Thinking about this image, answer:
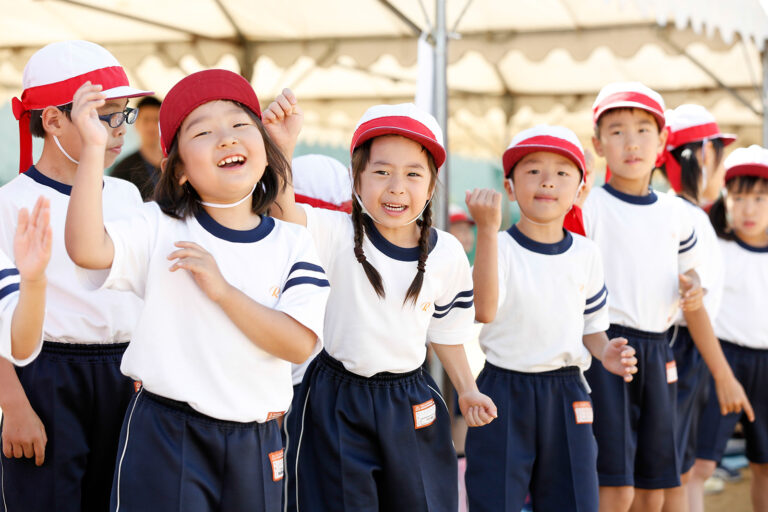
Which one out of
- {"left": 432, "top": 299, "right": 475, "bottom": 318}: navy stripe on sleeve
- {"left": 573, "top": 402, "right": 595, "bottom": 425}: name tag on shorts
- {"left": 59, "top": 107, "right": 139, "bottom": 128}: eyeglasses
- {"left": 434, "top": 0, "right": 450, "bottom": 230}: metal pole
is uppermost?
{"left": 434, "top": 0, "right": 450, "bottom": 230}: metal pole

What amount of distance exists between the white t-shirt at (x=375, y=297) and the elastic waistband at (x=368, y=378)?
2 cm

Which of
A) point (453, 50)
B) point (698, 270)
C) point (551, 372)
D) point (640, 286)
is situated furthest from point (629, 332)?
point (453, 50)

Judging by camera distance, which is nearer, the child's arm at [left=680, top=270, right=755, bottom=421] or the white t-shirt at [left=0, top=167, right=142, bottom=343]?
the white t-shirt at [left=0, top=167, right=142, bottom=343]

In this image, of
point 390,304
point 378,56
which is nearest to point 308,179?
point 390,304

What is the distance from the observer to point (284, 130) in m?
2.14

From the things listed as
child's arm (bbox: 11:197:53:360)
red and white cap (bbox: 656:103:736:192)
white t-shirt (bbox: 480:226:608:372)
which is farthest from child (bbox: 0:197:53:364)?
red and white cap (bbox: 656:103:736:192)

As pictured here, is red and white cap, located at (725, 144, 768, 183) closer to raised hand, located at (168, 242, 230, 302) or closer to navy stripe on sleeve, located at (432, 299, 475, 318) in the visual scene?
navy stripe on sleeve, located at (432, 299, 475, 318)

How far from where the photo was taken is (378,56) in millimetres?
5809

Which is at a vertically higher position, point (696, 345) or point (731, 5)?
point (731, 5)

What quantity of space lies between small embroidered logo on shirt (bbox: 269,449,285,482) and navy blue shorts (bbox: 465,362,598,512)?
3.11 feet

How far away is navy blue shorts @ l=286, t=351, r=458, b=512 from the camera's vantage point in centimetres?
222

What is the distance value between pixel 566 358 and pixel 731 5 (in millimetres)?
3865

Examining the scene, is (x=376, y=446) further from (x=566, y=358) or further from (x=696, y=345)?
(x=696, y=345)

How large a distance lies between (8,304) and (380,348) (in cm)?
96
